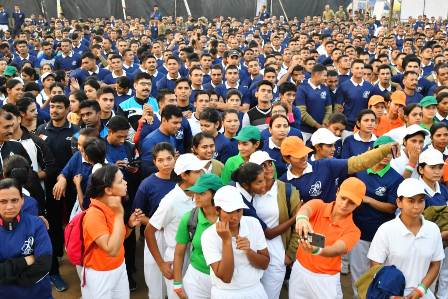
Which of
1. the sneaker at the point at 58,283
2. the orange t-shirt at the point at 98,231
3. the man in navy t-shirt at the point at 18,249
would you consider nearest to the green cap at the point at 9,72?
the sneaker at the point at 58,283

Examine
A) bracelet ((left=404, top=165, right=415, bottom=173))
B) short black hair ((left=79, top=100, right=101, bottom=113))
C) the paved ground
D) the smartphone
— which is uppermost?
short black hair ((left=79, top=100, right=101, bottom=113))

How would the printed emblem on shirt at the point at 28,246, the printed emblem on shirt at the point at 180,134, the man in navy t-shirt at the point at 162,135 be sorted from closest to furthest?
the printed emblem on shirt at the point at 28,246, the man in navy t-shirt at the point at 162,135, the printed emblem on shirt at the point at 180,134

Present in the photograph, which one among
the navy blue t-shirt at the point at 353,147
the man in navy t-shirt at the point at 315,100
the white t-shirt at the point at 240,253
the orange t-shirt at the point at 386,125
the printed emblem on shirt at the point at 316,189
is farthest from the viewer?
the man in navy t-shirt at the point at 315,100

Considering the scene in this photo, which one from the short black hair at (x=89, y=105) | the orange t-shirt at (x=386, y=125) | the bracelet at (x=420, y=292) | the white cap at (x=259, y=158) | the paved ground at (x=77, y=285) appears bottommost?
the paved ground at (x=77, y=285)

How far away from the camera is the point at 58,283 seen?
199 inches

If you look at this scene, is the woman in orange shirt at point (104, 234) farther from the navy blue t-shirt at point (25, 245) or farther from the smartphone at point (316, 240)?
the smartphone at point (316, 240)

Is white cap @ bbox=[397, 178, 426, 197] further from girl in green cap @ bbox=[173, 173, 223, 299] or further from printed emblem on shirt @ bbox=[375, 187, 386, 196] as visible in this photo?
girl in green cap @ bbox=[173, 173, 223, 299]

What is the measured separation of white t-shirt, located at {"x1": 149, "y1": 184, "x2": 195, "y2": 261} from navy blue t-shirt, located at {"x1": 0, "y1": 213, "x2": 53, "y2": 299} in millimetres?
873

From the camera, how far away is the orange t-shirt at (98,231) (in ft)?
11.2

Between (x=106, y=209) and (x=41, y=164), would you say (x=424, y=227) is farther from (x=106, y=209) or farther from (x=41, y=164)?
(x=41, y=164)

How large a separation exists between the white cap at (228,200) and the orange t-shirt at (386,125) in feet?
12.4

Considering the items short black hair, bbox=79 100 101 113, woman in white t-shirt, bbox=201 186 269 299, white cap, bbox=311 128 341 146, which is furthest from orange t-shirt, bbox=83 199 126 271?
short black hair, bbox=79 100 101 113

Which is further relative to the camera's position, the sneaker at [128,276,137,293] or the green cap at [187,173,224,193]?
the sneaker at [128,276,137,293]

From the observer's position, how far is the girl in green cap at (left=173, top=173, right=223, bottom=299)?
135 inches
